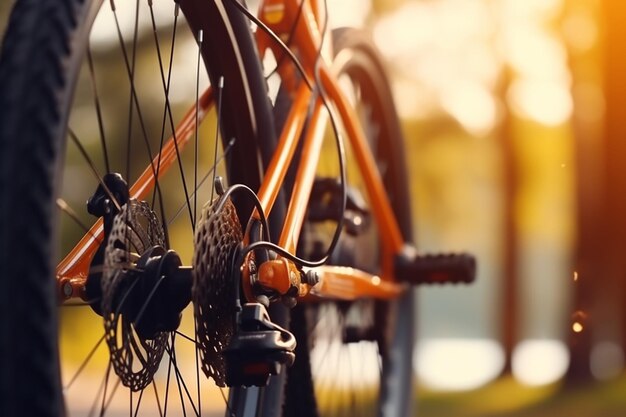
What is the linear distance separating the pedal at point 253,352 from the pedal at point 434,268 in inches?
63.5

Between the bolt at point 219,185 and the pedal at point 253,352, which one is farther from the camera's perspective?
the bolt at point 219,185

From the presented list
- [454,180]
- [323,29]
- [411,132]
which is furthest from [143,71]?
[323,29]

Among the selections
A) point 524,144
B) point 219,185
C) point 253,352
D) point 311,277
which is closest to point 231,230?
point 219,185

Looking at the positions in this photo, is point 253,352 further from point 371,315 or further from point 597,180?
point 597,180

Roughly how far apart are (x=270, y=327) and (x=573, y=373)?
626 centimetres

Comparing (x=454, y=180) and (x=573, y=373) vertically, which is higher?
(x=454, y=180)

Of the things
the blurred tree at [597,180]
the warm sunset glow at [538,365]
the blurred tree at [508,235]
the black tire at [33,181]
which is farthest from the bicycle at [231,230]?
the blurred tree at [508,235]

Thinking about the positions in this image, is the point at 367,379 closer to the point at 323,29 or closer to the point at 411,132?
the point at 323,29

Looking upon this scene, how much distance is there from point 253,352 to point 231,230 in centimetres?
23

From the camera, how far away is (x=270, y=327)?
→ 1841mm

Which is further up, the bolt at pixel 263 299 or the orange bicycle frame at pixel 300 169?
the orange bicycle frame at pixel 300 169

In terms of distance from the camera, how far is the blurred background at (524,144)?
7.25 metres

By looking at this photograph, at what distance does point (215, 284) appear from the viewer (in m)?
Result: 1.83

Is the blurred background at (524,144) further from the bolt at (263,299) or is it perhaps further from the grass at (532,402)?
the bolt at (263,299)
